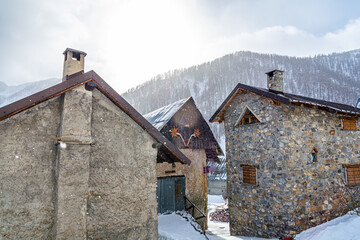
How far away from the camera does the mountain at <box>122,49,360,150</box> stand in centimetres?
6544

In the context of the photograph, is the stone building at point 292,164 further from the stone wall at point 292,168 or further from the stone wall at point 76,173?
the stone wall at point 76,173

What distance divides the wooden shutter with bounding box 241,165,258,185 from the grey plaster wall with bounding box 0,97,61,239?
854 cm

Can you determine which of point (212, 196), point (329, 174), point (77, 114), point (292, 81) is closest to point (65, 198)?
point (77, 114)

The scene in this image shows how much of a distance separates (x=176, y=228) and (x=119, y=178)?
563 centimetres

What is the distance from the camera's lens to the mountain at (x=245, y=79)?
215 feet

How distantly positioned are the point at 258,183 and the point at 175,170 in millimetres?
4387

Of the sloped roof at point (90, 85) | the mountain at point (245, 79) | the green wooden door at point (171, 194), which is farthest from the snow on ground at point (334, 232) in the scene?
the mountain at point (245, 79)

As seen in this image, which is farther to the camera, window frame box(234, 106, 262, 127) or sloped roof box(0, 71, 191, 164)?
window frame box(234, 106, 262, 127)

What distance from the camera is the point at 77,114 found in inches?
184

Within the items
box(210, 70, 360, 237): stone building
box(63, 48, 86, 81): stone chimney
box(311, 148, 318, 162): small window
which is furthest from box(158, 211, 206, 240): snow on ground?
box(63, 48, 86, 81): stone chimney

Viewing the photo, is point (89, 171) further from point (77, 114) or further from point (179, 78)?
point (179, 78)

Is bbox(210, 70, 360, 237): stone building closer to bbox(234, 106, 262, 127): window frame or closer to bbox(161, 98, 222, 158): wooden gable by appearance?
bbox(234, 106, 262, 127): window frame

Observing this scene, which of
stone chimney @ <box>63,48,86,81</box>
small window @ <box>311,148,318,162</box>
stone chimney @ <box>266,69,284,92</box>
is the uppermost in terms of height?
stone chimney @ <box>266,69,284,92</box>

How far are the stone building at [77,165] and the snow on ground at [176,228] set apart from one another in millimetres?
3351
